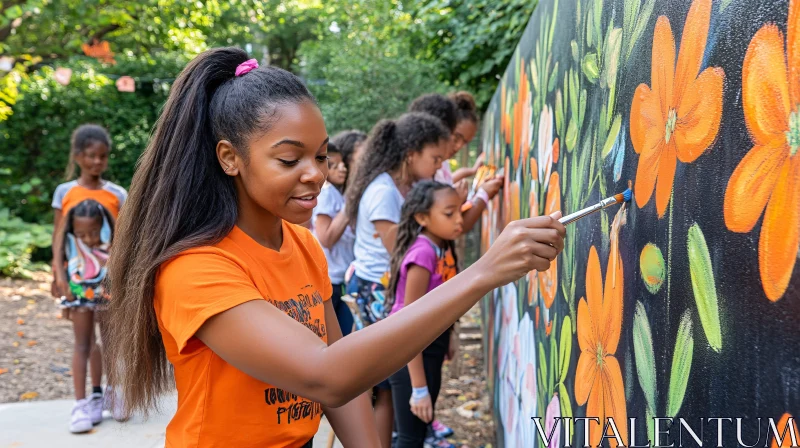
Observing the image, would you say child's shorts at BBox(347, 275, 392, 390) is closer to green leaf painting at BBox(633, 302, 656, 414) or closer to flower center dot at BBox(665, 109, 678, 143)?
green leaf painting at BBox(633, 302, 656, 414)

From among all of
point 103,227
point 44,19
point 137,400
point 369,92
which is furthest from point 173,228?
point 44,19

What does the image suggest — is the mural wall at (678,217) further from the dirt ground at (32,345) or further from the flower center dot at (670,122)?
the dirt ground at (32,345)

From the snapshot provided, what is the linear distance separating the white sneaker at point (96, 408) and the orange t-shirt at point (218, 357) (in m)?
3.54

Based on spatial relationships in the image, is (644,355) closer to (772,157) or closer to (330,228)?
(772,157)

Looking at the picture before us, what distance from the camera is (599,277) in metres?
1.72

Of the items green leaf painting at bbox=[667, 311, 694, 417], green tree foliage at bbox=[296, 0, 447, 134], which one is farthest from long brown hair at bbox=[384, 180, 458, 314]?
green tree foliage at bbox=[296, 0, 447, 134]

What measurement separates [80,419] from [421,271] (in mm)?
2835

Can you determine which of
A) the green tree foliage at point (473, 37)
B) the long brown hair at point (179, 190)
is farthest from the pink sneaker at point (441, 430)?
the green tree foliage at point (473, 37)

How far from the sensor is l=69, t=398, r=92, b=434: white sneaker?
470 cm

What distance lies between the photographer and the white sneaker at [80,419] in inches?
185

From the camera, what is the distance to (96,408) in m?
4.86

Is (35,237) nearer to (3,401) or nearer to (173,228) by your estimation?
(3,401)

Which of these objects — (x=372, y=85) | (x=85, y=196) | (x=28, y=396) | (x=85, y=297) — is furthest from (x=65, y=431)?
(x=372, y=85)

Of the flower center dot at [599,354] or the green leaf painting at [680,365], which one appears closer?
the green leaf painting at [680,365]
